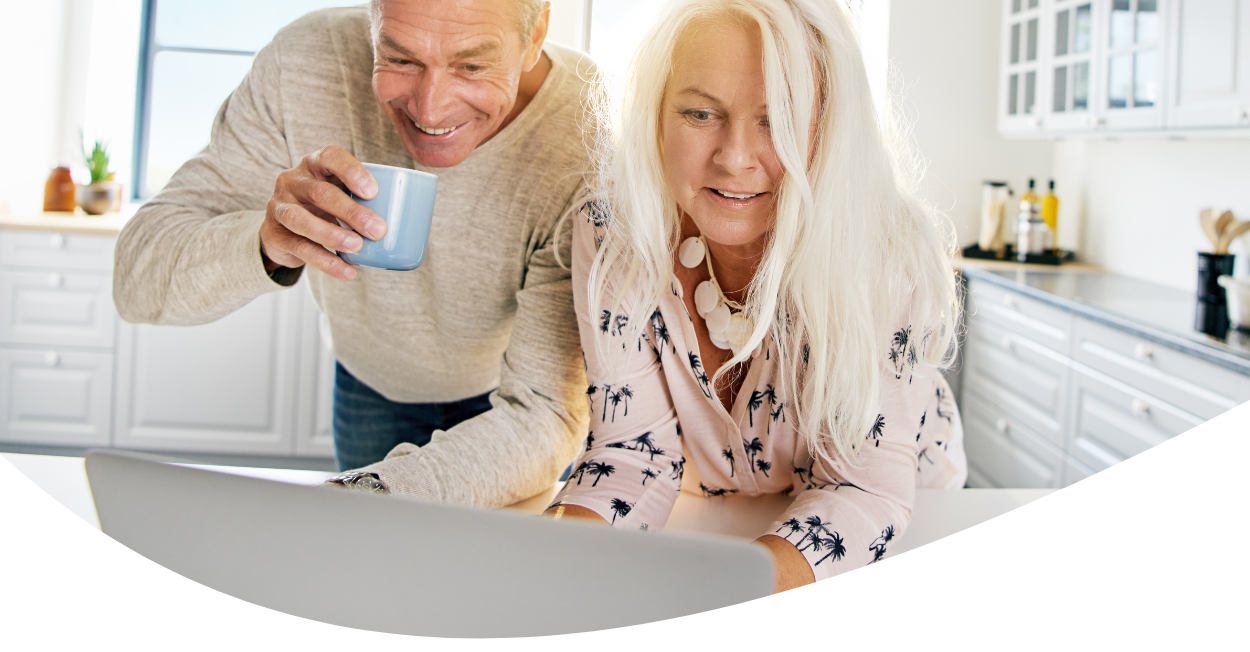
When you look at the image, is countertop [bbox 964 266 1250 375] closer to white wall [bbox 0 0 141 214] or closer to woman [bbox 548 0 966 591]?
woman [bbox 548 0 966 591]

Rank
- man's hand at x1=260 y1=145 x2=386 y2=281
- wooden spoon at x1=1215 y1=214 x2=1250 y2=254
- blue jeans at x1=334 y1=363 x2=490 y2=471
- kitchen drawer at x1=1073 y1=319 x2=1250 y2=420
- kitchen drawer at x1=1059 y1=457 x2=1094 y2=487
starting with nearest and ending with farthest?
man's hand at x1=260 y1=145 x2=386 y2=281 < blue jeans at x1=334 y1=363 x2=490 y2=471 < kitchen drawer at x1=1073 y1=319 x2=1250 y2=420 < wooden spoon at x1=1215 y1=214 x2=1250 y2=254 < kitchen drawer at x1=1059 y1=457 x2=1094 y2=487

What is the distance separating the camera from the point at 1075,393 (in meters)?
1.38

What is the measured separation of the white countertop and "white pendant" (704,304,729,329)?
0.10 m

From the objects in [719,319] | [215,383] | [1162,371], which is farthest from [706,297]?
[215,383]

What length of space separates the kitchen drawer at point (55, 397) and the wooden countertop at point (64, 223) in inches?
10.9

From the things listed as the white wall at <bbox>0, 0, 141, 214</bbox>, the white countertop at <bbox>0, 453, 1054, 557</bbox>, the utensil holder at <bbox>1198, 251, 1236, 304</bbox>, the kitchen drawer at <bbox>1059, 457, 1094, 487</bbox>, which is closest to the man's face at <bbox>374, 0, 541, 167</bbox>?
the white countertop at <bbox>0, 453, 1054, 557</bbox>

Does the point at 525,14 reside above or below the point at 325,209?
above

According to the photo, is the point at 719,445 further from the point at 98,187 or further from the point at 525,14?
the point at 98,187

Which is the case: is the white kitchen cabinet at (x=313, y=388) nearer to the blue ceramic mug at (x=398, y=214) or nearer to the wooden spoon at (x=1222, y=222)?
the blue ceramic mug at (x=398, y=214)

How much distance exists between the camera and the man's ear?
51cm

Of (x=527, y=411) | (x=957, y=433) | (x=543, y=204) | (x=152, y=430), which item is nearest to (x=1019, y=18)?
(x=957, y=433)

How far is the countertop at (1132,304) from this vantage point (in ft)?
3.38

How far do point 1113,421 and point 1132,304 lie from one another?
0.21 metres

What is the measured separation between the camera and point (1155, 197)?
1581mm
